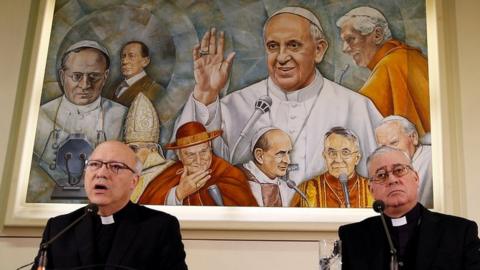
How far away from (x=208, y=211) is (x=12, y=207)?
1355mm

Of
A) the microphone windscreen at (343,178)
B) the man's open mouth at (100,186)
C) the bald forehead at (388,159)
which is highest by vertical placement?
the bald forehead at (388,159)

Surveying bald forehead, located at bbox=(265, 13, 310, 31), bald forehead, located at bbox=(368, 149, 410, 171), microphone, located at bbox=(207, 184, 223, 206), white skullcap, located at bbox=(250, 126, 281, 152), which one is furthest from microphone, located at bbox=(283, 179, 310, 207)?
bald forehead, located at bbox=(265, 13, 310, 31)

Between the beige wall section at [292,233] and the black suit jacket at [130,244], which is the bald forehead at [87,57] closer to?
the beige wall section at [292,233]

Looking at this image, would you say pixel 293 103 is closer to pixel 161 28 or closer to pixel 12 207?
pixel 161 28

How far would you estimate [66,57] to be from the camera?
13.1 ft

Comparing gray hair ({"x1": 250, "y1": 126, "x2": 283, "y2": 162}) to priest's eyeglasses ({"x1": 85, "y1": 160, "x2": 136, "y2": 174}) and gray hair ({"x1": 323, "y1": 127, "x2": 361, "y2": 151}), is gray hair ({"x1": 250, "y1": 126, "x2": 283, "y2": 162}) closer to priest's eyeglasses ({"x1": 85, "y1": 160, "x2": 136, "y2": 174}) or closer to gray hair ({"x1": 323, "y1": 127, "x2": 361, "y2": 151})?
gray hair ({"x1": 323, "y1": 127, "x2": 361, "y2": 151})

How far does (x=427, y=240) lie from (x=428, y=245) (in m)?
0.03

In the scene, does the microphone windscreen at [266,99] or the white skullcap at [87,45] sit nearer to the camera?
the microphone windscreen at [266,99]

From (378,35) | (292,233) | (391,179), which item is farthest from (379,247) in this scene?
(378,35)

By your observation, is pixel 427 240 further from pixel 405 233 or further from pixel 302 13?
pixel 302 13

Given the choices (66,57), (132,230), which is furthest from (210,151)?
(66,57)

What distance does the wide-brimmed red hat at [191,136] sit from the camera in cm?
380

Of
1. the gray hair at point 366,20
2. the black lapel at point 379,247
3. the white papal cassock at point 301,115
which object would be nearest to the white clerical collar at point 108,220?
the white papal cassock at point 301,115

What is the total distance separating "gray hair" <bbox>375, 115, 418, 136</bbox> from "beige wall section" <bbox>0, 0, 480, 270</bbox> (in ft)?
0.79
